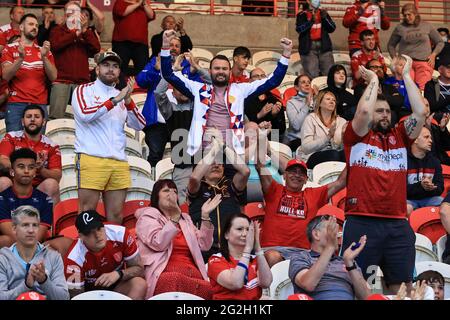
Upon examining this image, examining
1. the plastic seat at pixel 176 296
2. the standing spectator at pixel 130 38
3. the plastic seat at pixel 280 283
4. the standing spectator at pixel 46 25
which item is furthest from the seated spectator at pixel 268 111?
the plastic seat at pixel 176 296

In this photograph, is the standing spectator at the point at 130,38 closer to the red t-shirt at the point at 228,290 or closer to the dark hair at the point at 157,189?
the dark hair at the point at 157,189

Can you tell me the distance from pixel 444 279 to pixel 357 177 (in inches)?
41.9

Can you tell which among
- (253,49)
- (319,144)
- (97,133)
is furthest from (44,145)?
(253,49)

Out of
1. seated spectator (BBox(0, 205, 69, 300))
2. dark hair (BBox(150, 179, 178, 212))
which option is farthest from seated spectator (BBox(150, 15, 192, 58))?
seated spectator (BBox(0, 205, 69, 300))

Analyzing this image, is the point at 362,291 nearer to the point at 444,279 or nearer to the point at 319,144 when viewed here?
the point at 444,279

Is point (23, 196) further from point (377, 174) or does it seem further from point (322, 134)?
point (322, 134)

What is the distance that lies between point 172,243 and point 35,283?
4.80 ft

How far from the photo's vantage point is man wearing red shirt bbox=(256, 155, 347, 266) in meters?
11.5

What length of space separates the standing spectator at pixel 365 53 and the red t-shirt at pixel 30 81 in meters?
4.14

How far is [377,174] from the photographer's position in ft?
34.4

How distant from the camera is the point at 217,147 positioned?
37.7 ft

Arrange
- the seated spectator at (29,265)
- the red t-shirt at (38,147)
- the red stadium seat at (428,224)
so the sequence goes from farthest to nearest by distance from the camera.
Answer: the red stadium seat at (428,224) < the red t-shirt at (38,147) < the seated spectator at (29,265)

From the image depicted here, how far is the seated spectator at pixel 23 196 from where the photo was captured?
36.7 ft
